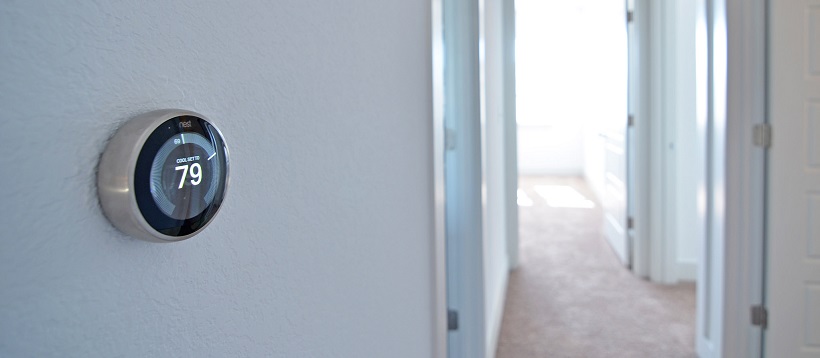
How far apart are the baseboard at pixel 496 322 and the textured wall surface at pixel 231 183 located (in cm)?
188

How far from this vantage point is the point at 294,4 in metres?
0.69

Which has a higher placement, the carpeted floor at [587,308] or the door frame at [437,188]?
the door frame at [437,188]

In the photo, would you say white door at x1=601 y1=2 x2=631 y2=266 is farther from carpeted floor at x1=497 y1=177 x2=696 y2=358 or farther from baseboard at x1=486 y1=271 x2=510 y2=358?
baseboard at x1=486 y1=271 x2=510 y2=358

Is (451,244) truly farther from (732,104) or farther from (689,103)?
(689,103)

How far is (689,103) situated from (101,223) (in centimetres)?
409

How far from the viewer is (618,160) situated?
15.9 ft

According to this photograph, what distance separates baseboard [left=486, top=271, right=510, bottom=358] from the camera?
291cm

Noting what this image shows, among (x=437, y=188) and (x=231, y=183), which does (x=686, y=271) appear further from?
(x=231, y=183)

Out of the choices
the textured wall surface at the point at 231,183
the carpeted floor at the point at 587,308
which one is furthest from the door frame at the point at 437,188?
→ the carpeted floor at the point at 587,308

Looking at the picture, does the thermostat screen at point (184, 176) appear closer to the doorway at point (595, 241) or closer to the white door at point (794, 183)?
the white door at point (794, 183)

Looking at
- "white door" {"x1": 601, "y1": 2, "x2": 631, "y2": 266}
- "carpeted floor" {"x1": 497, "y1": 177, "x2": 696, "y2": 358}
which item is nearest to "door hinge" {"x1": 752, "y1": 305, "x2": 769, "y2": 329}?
"carpeted floor" {"x1": 497, "y1": 177, "x2": 696, "y2": 358}

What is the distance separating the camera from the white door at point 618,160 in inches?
177

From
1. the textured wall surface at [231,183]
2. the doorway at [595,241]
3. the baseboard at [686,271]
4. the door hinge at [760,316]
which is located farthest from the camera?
the baseboard at [686,271]

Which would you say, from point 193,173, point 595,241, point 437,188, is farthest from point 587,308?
point 193,173
